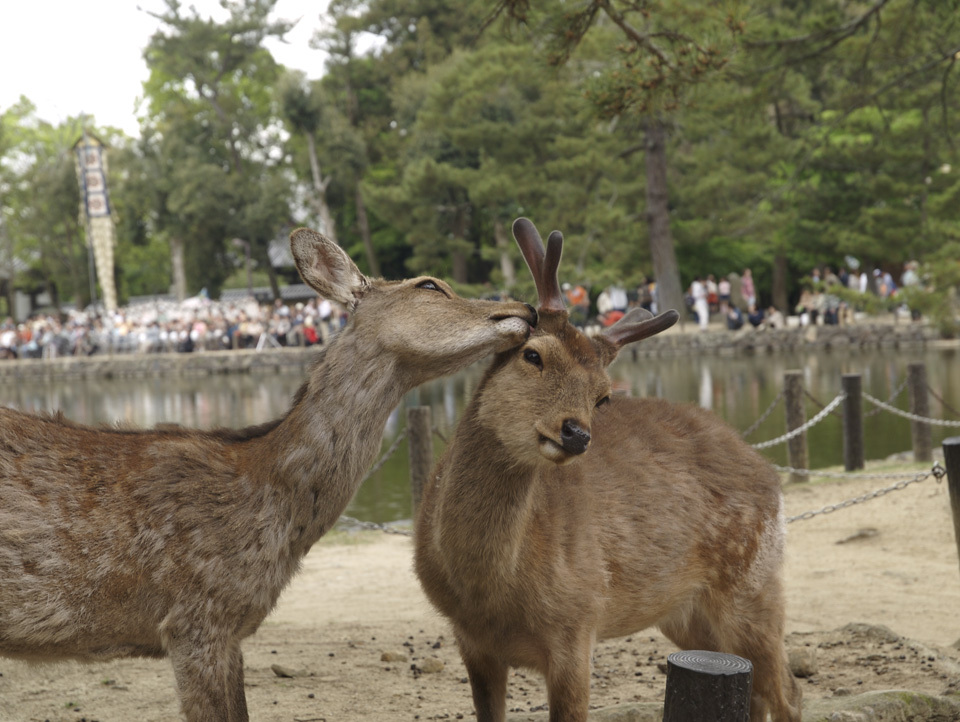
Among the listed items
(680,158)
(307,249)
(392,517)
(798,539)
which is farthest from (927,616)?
(680,158)

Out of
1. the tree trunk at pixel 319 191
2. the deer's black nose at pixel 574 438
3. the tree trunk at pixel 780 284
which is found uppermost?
the tree trunk at pixel 319 191

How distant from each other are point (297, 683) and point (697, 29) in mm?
4996

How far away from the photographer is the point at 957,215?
75.1 ft

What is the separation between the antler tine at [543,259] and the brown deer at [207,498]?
158 mm

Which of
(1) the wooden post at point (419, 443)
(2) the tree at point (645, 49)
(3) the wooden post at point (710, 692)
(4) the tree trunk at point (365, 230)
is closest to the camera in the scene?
(3) the wooden post at point (710, 692)

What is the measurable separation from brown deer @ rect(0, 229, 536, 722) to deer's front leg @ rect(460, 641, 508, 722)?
829mm

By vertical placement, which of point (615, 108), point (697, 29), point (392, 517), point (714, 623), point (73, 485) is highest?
point (697, 29)

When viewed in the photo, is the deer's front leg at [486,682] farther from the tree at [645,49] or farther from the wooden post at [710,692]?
the tree at [645,49]

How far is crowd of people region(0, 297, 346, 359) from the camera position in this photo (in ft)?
112

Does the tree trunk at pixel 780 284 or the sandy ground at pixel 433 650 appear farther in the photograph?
the tree trunk at pixel 780 284

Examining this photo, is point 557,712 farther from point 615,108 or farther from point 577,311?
point 577,311

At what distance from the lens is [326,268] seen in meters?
3.41

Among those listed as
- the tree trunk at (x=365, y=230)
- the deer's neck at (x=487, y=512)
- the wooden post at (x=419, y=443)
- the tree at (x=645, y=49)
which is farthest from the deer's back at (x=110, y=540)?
the tree trunk at (x=365, y=230)

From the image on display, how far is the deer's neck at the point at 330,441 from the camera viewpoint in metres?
3.32
